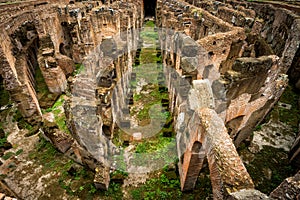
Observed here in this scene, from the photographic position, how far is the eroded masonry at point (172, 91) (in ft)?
20.0

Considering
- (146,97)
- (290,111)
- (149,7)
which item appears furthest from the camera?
(149,7)

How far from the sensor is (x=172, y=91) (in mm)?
11414

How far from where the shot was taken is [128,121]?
11031mm

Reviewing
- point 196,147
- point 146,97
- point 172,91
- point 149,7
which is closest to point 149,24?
point 149,7

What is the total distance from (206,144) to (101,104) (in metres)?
4.28

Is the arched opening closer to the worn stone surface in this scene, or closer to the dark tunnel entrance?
the worn stone surface

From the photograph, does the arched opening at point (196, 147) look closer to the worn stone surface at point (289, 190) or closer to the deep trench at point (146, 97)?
the worn stone surface at point (289, 190)

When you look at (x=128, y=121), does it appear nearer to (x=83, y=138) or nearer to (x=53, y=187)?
(x=83, y=138)

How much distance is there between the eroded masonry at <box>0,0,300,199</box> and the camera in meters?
6.08

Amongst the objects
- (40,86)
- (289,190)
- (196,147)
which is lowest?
(40,86)

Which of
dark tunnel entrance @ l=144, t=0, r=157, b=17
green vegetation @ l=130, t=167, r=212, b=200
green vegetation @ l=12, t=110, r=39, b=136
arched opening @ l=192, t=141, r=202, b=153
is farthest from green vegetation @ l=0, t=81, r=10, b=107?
dark tunnel entrance @ l=144, t=0, r=157, b=17

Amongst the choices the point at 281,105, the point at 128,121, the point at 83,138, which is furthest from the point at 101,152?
the point at 281,105

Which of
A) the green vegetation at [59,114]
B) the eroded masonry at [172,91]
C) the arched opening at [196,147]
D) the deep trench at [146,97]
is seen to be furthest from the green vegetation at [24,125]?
the arched opening at [196,147]

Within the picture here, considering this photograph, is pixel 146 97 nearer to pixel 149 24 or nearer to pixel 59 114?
pixel 59 114
